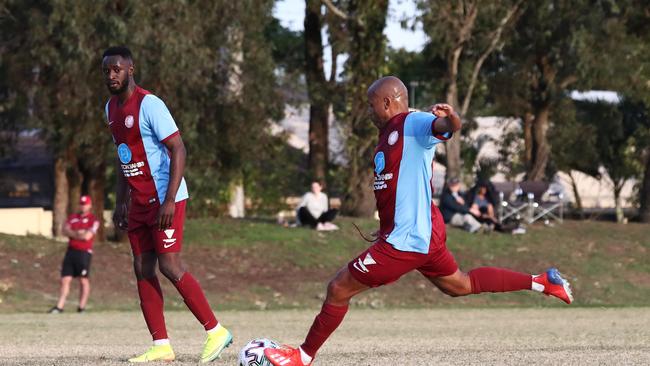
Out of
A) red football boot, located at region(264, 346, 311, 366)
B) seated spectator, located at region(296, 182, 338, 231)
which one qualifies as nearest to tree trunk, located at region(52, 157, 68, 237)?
seated spectator, located at region(296, 182, 338, 231)

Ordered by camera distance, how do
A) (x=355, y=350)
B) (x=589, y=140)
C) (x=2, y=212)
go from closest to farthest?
1. (x=355, y=350)
2. (x=2, y=212)
3. (x=589, y=140)

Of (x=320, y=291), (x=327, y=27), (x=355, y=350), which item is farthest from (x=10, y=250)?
(x=355, y=350)

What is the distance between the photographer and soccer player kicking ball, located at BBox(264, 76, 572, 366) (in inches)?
326

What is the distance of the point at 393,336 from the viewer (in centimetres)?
1517

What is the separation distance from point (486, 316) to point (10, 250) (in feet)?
34.9

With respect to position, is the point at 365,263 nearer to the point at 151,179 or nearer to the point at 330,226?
the point at 151,179

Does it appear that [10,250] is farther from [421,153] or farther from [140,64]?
[421,153]

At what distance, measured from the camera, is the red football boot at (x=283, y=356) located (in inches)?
333

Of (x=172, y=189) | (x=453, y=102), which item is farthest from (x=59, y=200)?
(x=172, y=189)

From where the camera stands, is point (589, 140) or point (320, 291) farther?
point (589, 140)

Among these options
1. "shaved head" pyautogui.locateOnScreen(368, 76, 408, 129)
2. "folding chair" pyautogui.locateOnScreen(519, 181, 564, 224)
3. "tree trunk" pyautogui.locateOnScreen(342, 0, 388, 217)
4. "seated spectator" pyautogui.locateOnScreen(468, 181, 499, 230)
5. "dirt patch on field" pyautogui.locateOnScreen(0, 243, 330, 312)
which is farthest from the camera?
"folding chair" pyautogui.locateOnScreen(519, 181, 564, 224)

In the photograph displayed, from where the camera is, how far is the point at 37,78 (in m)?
27.3

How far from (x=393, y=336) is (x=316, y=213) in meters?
13.7

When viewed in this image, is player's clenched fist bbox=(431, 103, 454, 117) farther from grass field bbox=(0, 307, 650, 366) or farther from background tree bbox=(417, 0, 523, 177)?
background tree bbox=(417, 0, 523, 177)
